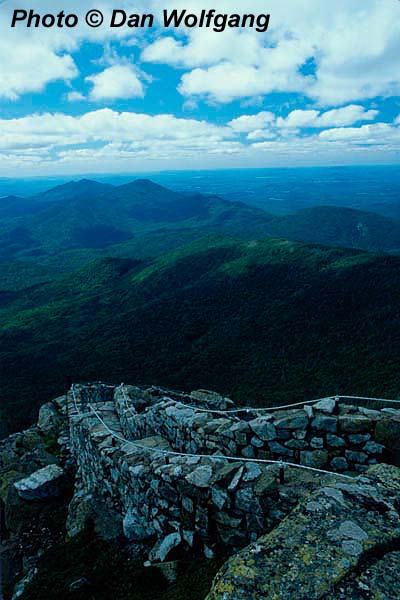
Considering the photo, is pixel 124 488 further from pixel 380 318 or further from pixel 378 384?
pixel 380 318

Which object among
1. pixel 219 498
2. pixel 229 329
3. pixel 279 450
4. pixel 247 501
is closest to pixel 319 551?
pixel 247 501

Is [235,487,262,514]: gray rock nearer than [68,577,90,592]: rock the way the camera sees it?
Yes

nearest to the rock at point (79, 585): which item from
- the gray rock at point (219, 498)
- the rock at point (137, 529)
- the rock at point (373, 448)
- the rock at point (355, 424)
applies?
the rock at point (137, 529)

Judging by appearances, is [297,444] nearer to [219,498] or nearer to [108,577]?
[219,498]

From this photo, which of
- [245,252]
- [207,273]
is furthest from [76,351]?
[245,252]

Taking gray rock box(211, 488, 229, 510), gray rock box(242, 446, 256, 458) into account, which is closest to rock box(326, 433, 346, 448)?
gray rock box(242, 446, 256, 458)

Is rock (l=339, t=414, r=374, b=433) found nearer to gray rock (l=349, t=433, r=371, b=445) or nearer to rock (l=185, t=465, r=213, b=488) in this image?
gray rock (l=349, t=433, r=371, b=445)

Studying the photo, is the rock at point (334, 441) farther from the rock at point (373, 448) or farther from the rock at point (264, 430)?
the rock at point (264, 430)
